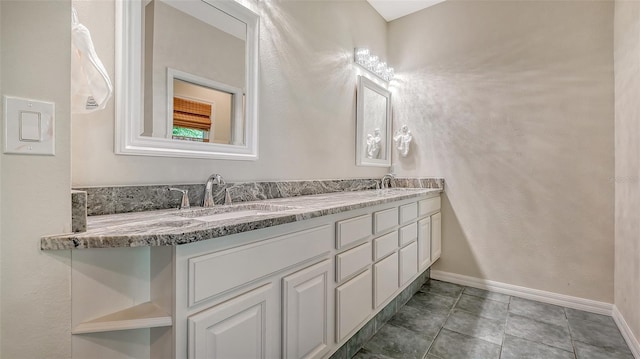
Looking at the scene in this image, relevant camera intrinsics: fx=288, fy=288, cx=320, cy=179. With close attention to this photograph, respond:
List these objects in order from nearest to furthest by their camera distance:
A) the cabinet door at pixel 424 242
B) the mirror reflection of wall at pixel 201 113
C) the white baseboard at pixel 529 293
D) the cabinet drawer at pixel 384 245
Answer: the mirror reflection of wall at pixel 201 113 → the cabinet drawer at pixel 384 245 → the white baseboard at pixel 529 293 → the cabinet door at pixel 424 242

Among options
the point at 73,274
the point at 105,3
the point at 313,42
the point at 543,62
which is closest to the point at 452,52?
the point at 543,62

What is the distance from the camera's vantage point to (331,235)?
142 cm

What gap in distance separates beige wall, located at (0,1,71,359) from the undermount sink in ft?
1.48

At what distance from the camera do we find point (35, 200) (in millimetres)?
742

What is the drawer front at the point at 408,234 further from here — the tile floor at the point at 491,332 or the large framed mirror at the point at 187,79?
the large framed mirror at the point at 187,79

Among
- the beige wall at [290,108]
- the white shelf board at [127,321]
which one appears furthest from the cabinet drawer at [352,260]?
the white shelf board at [127,321]

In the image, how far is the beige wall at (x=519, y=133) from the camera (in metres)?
2.23

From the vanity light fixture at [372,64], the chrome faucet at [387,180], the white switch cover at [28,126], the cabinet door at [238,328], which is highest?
the vanity light fixture at [372,64]

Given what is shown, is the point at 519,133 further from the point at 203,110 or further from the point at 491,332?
the point at 203,110

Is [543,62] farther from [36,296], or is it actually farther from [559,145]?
[36,296]

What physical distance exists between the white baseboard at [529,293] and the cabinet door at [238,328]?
227 cm

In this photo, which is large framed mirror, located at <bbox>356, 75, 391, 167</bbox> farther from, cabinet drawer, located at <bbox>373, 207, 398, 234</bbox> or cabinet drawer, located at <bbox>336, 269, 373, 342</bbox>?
cabinet drawer, located at <bbox>336, 269, 373, 342</bbox>

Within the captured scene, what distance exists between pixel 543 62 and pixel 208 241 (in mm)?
2931

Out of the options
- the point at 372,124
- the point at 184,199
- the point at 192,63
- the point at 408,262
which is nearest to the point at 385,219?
the point at 408,262
